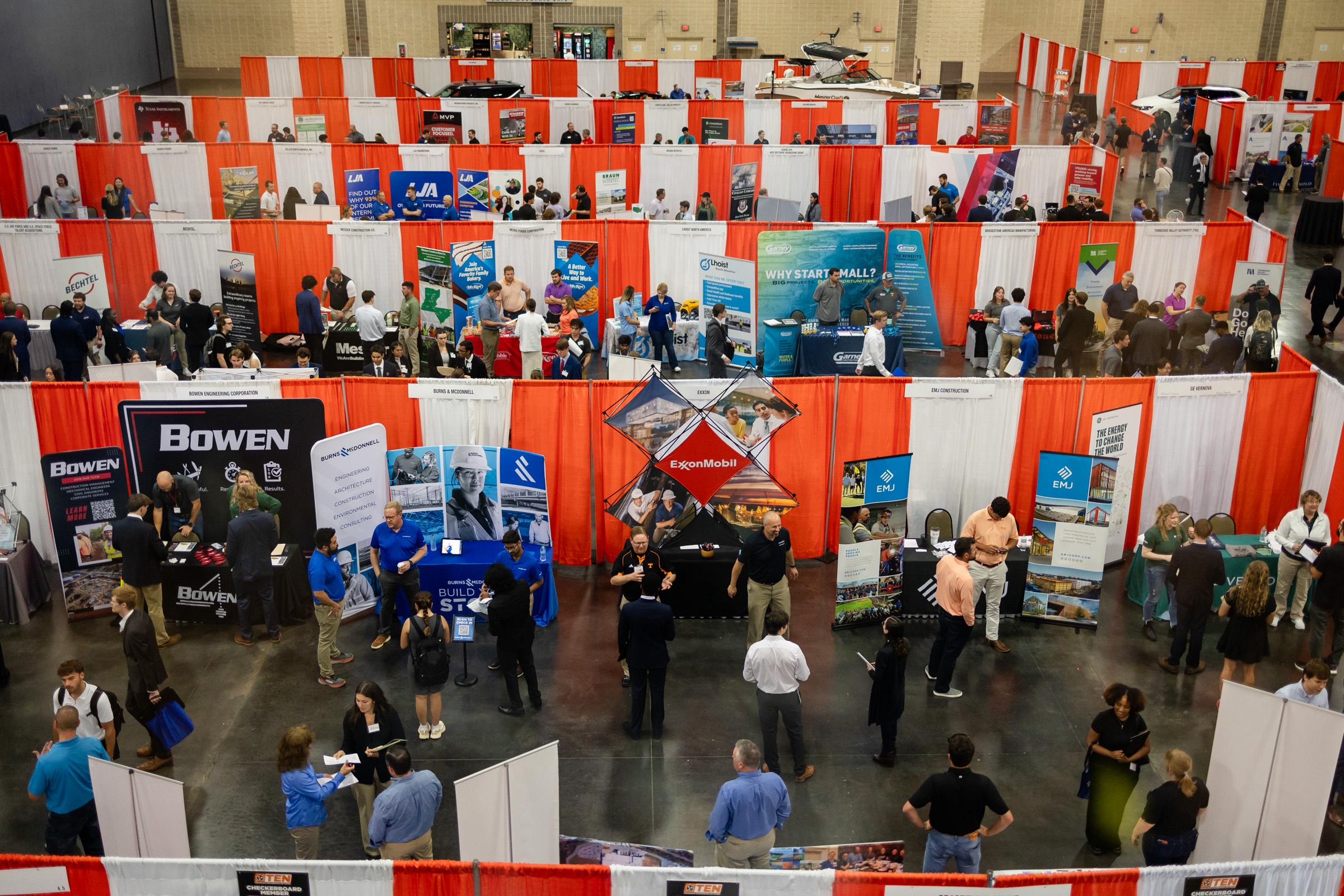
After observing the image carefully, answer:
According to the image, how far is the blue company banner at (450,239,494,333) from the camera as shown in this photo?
1750 cm

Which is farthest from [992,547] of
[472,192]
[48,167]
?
[48,167]

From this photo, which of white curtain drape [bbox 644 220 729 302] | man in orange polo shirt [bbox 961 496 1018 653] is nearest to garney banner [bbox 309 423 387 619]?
man in orange polo shirt [bbox 961 496 1018 653]

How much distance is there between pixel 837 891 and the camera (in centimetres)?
565

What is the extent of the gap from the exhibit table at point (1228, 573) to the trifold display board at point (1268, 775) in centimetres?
348

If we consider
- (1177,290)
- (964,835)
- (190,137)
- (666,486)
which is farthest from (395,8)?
(964,835)

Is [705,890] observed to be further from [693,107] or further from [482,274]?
[693,107]

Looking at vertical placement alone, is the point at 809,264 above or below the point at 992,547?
above

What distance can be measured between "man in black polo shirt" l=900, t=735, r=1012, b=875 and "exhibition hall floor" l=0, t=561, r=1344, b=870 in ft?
3.18

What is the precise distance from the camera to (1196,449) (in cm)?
1222

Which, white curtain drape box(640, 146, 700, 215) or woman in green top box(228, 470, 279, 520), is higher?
white curtain drape box(640, 146, 700, 215)

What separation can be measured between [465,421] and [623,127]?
1773cm

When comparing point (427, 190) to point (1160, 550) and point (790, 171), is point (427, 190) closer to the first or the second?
point (790, 171)

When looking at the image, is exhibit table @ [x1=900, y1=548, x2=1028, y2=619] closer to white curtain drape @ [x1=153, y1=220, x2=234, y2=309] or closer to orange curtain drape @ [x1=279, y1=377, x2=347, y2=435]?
orange curtain drape @ [x1=279, y1=377, x2=347, y2=435]

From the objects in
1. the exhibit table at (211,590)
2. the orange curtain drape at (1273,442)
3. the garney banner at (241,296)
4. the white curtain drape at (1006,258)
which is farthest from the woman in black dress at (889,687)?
the garney banner at (241,296)
